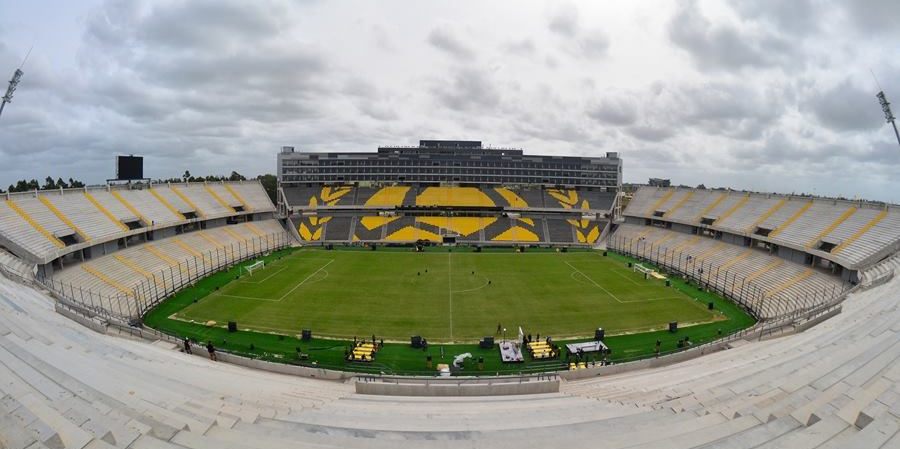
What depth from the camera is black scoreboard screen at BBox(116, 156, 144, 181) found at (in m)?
46.2

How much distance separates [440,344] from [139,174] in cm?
4349

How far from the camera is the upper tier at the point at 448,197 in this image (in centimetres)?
6384

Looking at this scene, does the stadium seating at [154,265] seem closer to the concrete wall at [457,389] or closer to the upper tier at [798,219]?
the concrete wall at [457,389]

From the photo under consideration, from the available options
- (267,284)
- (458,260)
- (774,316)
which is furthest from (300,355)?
(774,316)

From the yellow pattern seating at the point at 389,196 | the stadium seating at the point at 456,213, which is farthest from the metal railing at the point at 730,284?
the yellow pattern seating at the point at 389,196

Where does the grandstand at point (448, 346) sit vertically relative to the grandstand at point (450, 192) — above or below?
below

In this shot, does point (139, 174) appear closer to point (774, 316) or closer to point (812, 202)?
point (774, 316)

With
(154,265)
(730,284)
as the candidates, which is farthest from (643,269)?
(154,265)

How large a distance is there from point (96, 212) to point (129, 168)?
1081 centimetres

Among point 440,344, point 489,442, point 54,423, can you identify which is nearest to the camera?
point 54,423

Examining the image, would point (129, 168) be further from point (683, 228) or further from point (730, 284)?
point (683, 228)

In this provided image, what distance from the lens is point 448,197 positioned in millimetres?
65750

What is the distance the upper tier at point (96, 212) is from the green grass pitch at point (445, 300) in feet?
37.0

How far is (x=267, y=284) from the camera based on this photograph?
36.2 m
